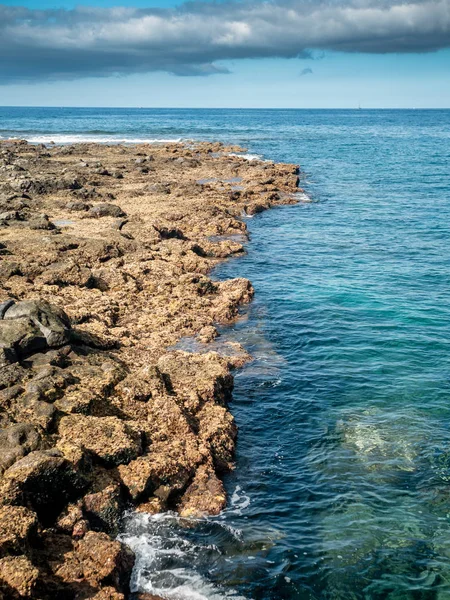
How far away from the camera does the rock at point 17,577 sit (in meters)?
11.4

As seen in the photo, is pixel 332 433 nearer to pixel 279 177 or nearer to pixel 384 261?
pixel 384 261

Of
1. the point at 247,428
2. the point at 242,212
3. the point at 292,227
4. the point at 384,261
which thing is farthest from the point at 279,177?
the point at 247,428

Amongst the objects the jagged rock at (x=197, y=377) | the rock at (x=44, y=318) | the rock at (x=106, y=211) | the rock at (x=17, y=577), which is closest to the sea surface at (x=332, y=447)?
the jagged rock at (x=197, y=377)

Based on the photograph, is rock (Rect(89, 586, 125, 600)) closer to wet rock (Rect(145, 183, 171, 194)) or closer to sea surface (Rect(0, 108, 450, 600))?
sea surface (Rect(0, 108, 450, 600))

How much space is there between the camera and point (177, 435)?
61.8 feet

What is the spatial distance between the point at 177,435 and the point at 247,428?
10.3 ft

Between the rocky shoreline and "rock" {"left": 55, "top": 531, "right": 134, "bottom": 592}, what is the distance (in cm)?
3

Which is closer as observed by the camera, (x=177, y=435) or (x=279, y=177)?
(x=177, y=435)

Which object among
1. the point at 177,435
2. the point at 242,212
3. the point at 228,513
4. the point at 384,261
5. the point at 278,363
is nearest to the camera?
the point at 228,513

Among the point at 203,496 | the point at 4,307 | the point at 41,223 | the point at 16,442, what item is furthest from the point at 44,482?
the point at 41,223

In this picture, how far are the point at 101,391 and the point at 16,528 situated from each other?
741 centimetres

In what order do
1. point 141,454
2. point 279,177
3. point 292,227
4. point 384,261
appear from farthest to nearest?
1. point 279,177
2. point 292,227
3. point 384,261
4. point 141,454

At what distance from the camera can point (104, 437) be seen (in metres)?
17.5

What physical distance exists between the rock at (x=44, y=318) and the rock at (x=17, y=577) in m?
11.1
